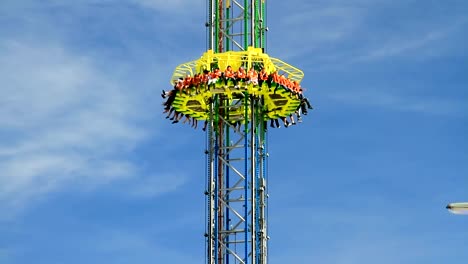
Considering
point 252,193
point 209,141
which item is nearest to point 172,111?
point 209,141

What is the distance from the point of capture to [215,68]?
85.2 m

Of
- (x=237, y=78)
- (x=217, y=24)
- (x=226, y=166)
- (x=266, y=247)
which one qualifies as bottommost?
(x=266, y=247)

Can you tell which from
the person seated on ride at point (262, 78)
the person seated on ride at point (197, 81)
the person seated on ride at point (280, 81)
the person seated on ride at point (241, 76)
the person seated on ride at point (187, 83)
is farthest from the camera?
the person seated on ride at point (187, 83)

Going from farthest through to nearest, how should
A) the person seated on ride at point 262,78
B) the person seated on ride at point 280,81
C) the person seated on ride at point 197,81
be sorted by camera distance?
the person seated on ride at point 197,81 < the person seated on ride at point 280,81 < the person seated on ride at point 262,78

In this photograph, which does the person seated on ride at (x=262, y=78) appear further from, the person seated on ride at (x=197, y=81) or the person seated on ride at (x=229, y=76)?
the person seated on ride at (x=197, y=81)

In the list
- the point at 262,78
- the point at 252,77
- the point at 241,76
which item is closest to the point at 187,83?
the point at 241,76

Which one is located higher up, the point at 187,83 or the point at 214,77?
the point at 187,83

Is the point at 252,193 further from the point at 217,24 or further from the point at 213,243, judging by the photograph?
the point at 217,24

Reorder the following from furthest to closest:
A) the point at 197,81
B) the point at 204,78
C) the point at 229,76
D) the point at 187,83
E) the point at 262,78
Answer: the point at 187,83 < the point at 197,81 < the point at 204,78 < the point at 262,78 < the point at 229,76

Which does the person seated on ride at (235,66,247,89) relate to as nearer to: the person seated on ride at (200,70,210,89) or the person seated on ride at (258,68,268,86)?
the person seated on ride at (258,68,268,86)

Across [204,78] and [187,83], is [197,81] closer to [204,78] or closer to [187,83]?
[204,78]

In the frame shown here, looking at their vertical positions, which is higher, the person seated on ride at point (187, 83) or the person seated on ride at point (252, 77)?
the person seated on ride at point (187, 83)

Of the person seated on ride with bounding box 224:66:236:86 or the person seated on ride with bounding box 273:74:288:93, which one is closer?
the person seated on ride with bounding box 224:66:236:86

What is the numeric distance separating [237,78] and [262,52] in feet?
13.8
